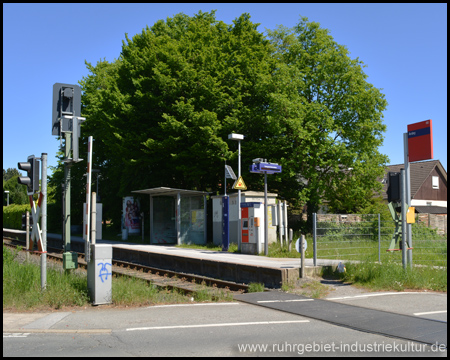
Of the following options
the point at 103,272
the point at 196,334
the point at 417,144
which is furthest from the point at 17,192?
the point at 196,334

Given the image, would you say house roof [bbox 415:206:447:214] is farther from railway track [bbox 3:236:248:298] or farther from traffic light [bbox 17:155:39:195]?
traffic light [bbox 17:155:39:195]

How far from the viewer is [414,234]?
17000 millimetres

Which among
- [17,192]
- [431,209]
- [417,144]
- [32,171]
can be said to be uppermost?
[17,192]

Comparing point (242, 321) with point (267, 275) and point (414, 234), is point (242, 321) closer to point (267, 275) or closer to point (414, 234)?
point (267, 275)

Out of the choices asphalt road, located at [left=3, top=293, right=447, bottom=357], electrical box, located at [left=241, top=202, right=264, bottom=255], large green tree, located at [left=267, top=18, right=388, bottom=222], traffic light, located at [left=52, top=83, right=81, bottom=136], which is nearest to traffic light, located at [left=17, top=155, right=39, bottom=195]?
traffic light, located at [left=52, top=83, right=81, bottom=136]

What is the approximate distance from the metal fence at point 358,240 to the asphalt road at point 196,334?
4.74 m

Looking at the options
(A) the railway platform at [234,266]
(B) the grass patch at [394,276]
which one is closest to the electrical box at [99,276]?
(A) the railway platform at [234,266]

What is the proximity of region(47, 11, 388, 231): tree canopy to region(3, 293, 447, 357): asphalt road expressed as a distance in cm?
1823

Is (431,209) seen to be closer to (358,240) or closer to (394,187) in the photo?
(358,240)

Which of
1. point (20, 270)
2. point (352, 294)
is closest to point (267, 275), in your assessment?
point (352, 294)

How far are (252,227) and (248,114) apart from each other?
406 inches

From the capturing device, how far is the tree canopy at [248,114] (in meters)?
27.3

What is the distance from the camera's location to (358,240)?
49.2 feet

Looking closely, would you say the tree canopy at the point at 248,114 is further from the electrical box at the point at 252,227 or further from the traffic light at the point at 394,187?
the traffic light at the point at 394,187
